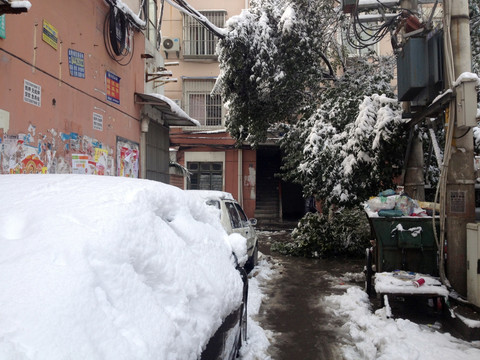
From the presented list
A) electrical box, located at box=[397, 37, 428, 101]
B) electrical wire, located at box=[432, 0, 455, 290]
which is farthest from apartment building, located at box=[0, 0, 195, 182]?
electrical wire, located at box=[432, 0, 455, 290]

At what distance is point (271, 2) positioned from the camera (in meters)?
13.7

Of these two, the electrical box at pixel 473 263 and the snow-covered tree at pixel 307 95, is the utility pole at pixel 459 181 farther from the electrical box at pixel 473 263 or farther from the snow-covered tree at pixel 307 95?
the snow-covered tree at pixel 307 95

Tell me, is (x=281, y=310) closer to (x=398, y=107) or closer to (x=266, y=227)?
(x=398, y=107)

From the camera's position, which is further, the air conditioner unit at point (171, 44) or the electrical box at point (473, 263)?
the air conditioner unit at point (171, 44)

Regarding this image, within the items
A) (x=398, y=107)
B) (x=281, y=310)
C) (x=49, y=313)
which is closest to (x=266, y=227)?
(x=398, y=107)

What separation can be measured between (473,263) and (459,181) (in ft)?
3.92

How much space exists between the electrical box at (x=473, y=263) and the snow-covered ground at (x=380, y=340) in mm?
712

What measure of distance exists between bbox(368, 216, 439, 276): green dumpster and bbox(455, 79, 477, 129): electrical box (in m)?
1.57

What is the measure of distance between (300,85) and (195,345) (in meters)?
11.9

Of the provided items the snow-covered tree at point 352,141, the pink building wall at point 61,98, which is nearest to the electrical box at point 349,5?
the snow-covered tree at point 352,141

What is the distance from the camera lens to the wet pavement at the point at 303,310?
480 centimetres

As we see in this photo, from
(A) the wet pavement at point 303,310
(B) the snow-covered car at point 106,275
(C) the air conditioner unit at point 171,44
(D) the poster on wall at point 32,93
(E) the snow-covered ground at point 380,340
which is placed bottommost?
(A) the wet pavement at point 303,310

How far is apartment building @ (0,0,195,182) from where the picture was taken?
5.92m

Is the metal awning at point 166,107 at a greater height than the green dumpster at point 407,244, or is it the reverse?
the metal awning at point 166,107
